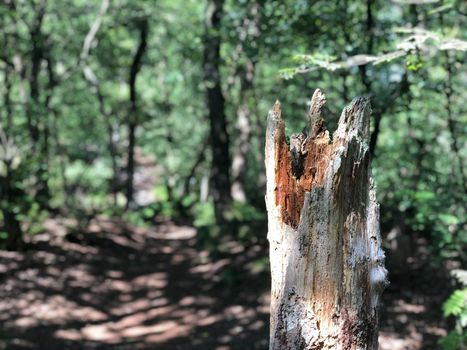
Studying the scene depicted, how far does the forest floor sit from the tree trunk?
13.4ft

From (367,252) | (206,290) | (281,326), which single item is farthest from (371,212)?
(206,290)

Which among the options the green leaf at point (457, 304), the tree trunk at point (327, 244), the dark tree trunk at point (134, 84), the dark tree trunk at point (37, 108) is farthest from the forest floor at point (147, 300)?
the dark tree trunk at point (134, 84)

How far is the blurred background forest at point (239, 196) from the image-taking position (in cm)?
584

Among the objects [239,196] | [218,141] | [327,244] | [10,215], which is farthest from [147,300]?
[327,244]

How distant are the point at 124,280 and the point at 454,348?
8345mm

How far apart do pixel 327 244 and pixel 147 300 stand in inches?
327

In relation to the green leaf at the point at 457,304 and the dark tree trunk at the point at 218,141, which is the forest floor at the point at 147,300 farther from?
the green leaf at the point at 457,304

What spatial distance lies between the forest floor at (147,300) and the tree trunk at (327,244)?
161 inches

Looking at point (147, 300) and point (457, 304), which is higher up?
point (457, 304)

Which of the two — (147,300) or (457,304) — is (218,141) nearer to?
(147,300)

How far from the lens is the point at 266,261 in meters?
9.40

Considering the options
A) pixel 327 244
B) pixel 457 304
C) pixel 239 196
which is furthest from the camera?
pixel 239 196

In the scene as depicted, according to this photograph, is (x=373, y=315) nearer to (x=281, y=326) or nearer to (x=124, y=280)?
(x=281, y=326)

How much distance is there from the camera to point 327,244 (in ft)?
8.03
